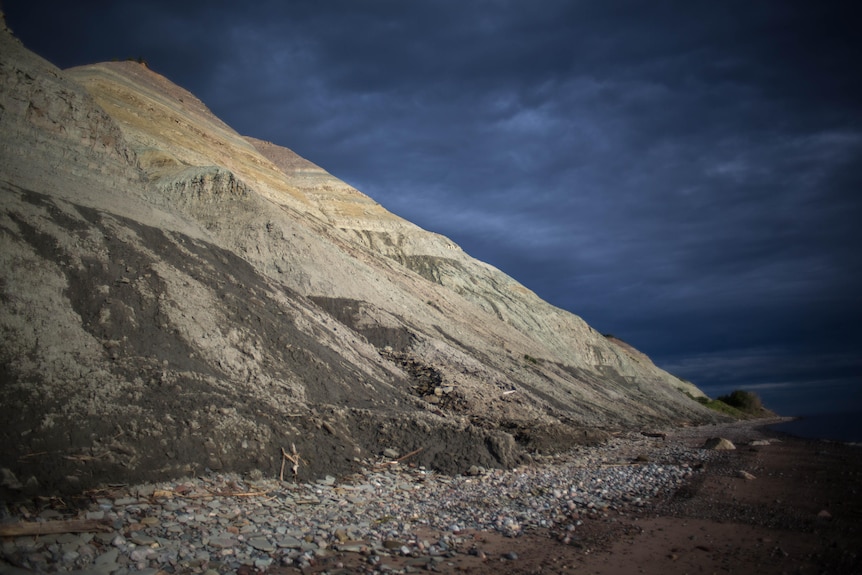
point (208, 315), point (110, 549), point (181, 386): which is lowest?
point (110, 549)

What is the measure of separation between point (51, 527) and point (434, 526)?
534cm

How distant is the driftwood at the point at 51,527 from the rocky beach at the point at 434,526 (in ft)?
0.06

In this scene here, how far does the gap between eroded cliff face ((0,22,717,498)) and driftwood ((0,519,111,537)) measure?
119cm

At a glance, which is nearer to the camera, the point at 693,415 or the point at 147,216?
the point at 147,216

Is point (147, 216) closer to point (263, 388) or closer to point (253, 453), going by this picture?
point (263, 388)

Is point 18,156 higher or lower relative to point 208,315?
higher

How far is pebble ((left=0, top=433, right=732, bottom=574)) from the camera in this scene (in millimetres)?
5902

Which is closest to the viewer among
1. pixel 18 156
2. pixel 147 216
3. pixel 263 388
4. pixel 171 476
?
pixel 171 476

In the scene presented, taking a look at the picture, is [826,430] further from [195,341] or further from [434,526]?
[195,341]

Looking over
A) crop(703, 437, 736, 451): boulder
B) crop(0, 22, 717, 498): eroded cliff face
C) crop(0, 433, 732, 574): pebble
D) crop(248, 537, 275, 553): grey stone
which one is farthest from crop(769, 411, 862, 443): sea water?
crop(248, 537, 275, 553): grey stone

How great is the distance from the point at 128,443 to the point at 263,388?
429 cm

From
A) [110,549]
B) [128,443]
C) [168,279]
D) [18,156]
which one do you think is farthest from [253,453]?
[18,156]

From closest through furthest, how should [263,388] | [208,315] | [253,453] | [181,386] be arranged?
[253,453]
[181,386]
[263,388]
[208,315]

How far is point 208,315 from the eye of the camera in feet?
44.8
